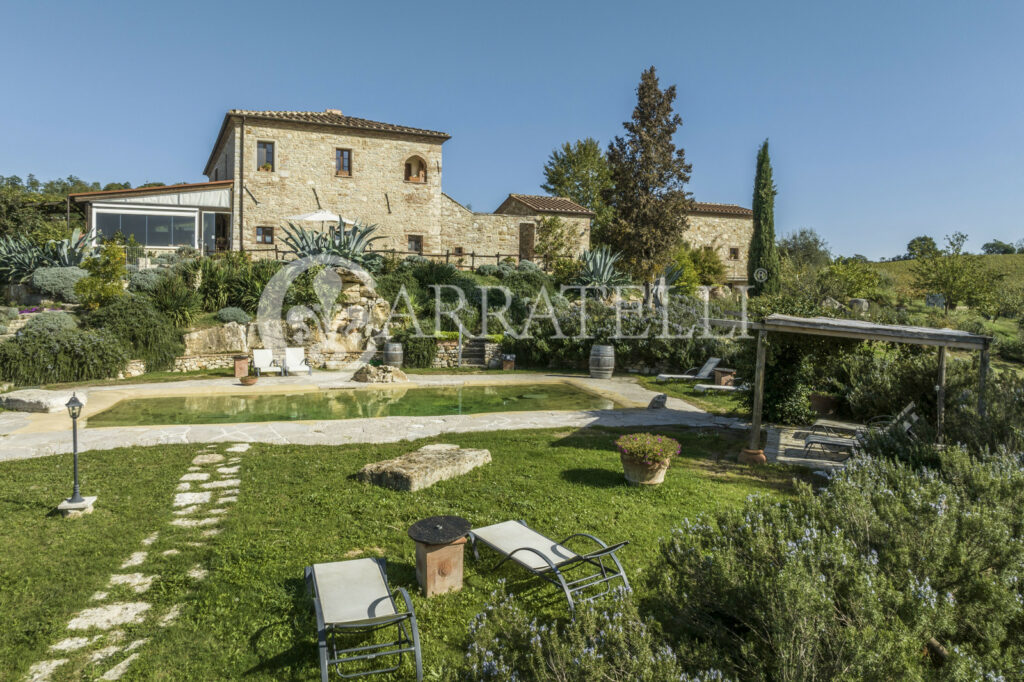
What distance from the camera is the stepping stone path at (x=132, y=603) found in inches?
150

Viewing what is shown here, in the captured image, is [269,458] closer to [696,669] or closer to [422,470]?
[422,470]

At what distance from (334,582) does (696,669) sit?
2.54m

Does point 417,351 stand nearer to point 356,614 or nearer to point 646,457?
point 646,457

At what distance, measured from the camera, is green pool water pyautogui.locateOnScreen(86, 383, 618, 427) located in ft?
37.0

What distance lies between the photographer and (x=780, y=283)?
3034cm

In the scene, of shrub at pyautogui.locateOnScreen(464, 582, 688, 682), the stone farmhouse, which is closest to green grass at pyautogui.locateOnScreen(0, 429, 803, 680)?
shrub at pyautogui.locateOnScreen(464, 582, 688, 682)

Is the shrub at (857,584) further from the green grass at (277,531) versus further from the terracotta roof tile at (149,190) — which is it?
the terracotta roof tile at (149,190)

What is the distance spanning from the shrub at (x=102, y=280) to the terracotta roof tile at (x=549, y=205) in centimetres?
1911

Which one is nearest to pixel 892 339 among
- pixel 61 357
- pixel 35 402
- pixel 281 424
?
pixel 281 424

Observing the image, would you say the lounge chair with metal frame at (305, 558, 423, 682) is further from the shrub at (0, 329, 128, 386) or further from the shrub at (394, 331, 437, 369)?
the shrub at (394, 331, 437, 369)

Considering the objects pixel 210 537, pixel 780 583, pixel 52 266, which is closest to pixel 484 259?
pixel 52 266

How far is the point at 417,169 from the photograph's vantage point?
2969cm

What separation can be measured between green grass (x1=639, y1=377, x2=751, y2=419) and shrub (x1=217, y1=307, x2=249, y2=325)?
37.9 feet

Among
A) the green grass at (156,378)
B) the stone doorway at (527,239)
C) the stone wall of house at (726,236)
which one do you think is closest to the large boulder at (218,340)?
the green grass at (156,378)
